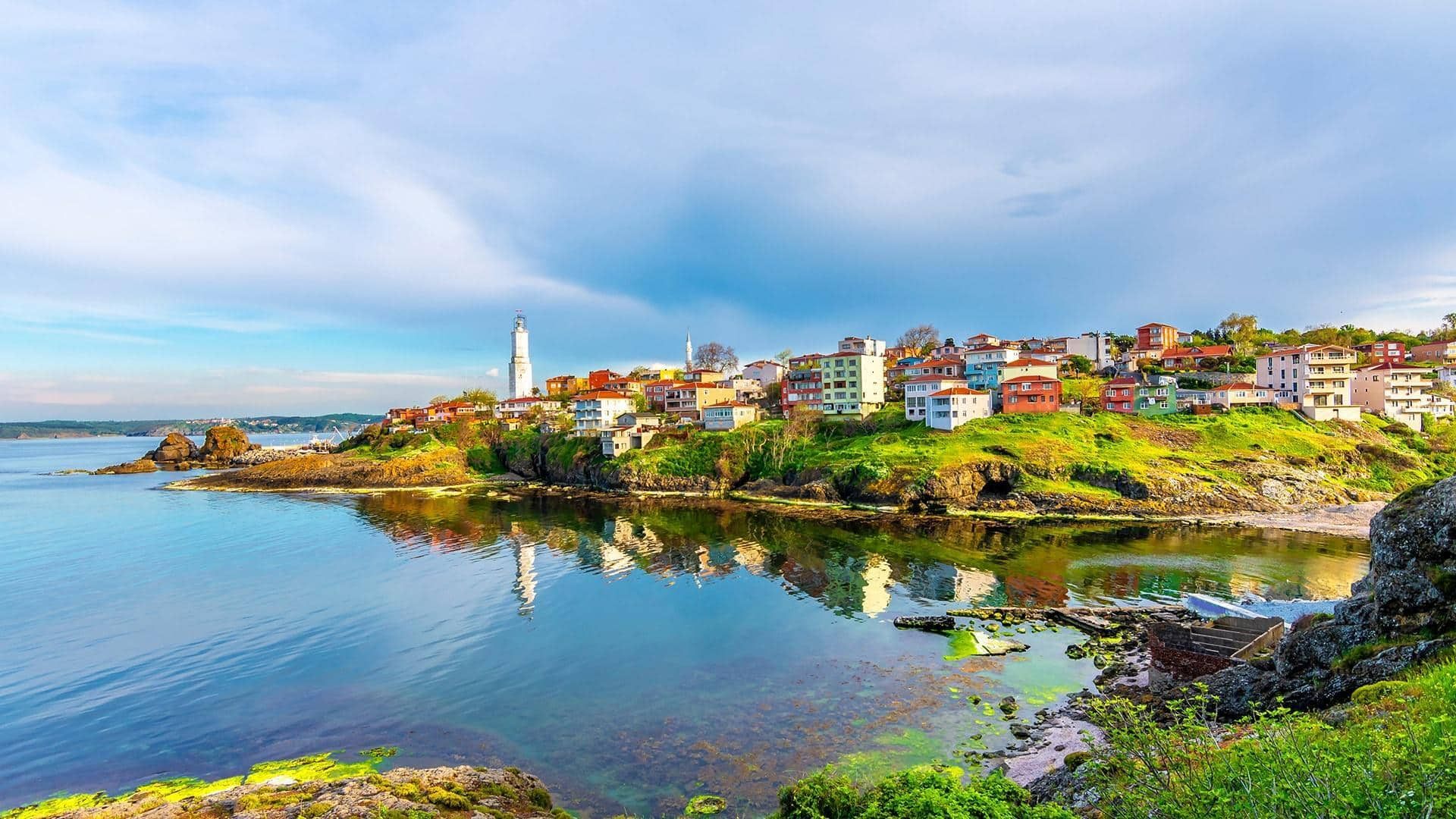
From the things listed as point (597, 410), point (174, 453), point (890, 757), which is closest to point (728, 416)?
point (597, 410)

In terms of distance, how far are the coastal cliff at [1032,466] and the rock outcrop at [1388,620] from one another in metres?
48.1

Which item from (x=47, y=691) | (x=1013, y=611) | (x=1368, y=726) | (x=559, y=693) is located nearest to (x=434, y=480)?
(x=47, y=691)

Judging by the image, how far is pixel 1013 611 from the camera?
3347 cm

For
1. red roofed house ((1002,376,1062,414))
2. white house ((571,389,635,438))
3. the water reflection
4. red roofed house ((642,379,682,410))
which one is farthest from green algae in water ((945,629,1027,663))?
red roofed house ((642,379,682,410))

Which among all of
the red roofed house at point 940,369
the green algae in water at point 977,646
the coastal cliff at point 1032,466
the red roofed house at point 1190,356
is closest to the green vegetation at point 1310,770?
the green algae in water at point 977,646

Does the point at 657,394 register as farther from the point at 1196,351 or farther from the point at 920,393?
the point at 1196,351

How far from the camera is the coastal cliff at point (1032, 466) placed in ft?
204

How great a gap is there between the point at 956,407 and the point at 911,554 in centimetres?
4017

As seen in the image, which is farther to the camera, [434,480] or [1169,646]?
[434,480]

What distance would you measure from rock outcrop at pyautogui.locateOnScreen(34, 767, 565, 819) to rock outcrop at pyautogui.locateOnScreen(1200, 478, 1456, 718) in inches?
744

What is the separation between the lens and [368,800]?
51.8ft

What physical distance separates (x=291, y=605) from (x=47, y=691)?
11917 millimetres

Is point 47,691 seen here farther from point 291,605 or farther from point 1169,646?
point 1169,646

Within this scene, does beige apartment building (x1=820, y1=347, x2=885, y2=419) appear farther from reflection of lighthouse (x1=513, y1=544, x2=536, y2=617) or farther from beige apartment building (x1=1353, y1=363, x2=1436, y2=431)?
beige apartment building (x1=1353, y1=363, x2=1436, y2=431)
